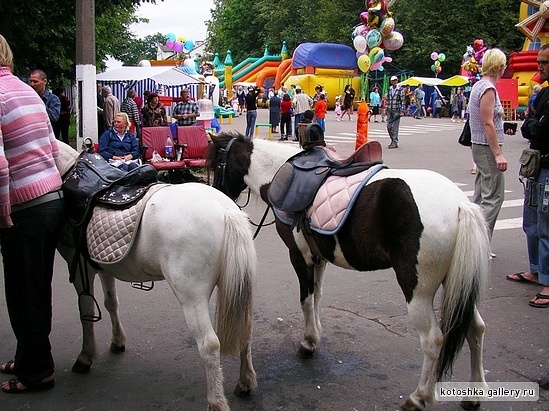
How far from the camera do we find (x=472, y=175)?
39.0ft

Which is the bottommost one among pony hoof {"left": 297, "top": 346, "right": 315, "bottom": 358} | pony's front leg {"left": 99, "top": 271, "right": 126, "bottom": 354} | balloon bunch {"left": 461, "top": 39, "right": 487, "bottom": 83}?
pony hoof {"left": 297, "top": 346, "right": 315, "bottom": 358}

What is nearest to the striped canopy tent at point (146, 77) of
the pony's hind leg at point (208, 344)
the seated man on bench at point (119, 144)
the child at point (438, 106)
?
the seated man on bench at point (119, 144)

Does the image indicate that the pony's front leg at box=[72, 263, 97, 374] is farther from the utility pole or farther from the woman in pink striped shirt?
the utility pole

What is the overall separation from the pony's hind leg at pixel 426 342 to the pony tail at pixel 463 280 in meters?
0.08

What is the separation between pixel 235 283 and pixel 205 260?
0.21 metres

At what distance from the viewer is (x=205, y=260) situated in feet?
9.85

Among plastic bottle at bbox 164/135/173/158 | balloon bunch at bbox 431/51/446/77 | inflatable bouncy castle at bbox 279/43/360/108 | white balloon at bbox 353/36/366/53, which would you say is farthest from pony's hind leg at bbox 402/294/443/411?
balloon bunch at bbox 431/51/446/77

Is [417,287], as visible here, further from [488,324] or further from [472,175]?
[472,175]

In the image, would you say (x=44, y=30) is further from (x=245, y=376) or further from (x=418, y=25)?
(x=418, y=25)

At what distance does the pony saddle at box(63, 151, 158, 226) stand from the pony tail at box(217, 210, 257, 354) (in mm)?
668

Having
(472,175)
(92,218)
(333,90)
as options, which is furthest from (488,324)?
(333,90)

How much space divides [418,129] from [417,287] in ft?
73.7

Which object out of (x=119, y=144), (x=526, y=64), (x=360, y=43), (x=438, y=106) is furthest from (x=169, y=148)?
(x=438, y=106)

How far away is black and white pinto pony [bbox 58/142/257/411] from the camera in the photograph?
9.81ft
